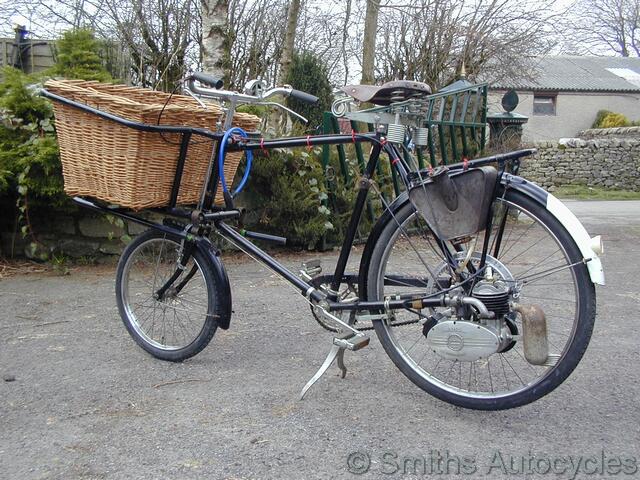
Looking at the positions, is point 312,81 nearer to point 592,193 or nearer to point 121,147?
point 121,147

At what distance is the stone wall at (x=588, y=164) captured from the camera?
2072 centimetres

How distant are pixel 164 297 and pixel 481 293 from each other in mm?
1729

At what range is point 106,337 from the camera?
398cm

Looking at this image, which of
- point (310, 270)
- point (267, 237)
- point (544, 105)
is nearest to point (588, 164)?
point (544, 105)

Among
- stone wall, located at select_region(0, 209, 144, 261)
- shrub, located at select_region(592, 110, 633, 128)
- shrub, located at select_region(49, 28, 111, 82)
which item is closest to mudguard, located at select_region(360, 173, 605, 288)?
stone wall, located at select_region(0, 209, 144, 261)

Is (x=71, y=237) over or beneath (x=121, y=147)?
beneath

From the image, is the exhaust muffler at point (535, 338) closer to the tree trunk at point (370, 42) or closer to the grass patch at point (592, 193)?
the tree trunk at point (370, 42)

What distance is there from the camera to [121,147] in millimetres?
3182

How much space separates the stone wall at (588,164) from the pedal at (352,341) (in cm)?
1867

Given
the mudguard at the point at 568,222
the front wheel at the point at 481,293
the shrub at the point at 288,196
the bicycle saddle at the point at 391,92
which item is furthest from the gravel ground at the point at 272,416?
the shrub at the point at 288,196

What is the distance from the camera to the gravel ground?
241cm

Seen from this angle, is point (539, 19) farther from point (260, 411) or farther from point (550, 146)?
point (260, 411)

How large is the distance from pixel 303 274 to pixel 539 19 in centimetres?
1168

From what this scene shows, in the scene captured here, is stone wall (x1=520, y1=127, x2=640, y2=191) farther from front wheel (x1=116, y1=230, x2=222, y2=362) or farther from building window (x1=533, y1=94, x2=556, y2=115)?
front wheel (x1=116, y1=230, x2=222, y2=362)
